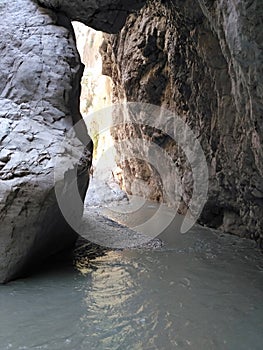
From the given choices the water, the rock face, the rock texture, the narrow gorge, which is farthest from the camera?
the rock texture

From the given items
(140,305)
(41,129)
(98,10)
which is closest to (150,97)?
(98,10)

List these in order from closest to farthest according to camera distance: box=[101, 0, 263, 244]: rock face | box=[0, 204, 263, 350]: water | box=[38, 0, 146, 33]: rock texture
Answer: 1. box=[0, 204, 263, 350]: water
2. box=[101, 0, 263, 244]: rock face
3. box=[38, 0, 146, 33]: rock texture

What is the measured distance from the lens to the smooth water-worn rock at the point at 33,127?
4.62 m

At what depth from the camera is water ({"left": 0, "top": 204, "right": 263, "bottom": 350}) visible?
11.0ft

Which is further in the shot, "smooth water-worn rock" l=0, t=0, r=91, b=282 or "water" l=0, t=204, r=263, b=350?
"smooth water-worn rock" l=0, t=0, r=91, b=282

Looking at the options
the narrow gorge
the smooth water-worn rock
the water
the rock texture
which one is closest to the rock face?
the narrow gorge

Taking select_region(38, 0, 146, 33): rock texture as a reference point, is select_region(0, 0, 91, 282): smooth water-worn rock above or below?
below

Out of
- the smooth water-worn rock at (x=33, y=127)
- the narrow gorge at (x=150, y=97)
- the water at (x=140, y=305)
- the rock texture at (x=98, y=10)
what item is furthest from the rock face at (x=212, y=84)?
the smooth water-worn rock at (x=33, y=127)

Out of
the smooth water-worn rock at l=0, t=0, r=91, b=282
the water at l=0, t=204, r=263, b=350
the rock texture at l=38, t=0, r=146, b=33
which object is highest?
the rock texture at l=38, t=0, r=146, b=33

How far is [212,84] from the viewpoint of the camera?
7559 mm

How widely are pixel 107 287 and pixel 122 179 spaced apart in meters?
14.2

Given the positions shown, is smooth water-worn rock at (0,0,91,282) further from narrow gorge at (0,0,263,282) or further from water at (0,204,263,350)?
water at (0,204,263,350)

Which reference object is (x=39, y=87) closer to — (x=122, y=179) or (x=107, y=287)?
(x=107, y=287)

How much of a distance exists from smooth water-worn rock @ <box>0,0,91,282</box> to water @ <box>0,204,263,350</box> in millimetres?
546
